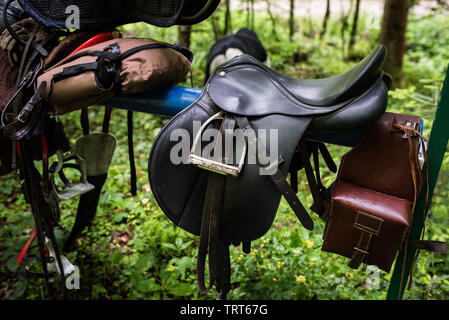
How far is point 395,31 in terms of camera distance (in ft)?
12.0

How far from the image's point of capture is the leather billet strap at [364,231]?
0.96 metres

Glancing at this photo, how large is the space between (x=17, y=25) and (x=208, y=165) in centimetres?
109

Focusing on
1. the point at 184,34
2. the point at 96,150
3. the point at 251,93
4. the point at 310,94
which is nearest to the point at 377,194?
the point at 310,94

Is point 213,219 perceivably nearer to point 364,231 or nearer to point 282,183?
point 282,183

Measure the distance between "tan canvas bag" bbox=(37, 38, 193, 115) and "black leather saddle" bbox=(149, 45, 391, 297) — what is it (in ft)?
0.56

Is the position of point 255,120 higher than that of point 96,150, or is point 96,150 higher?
point 255,120

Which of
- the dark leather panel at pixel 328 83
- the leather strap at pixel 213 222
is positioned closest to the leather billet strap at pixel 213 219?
the leather strap at pixel 213 222

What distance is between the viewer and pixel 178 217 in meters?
1.08

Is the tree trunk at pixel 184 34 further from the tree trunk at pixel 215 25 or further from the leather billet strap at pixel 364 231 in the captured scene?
the leather billet strap at pixel 364 231

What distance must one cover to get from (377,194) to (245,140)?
463 millimetres
